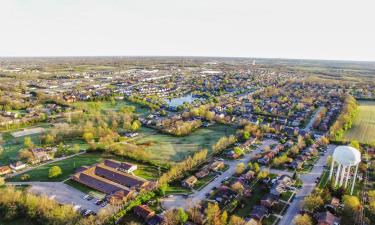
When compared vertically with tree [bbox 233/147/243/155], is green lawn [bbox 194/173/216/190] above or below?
below

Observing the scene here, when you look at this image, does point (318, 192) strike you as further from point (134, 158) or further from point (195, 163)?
point (134, 158)

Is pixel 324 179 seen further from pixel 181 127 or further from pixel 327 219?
pixel 181 127

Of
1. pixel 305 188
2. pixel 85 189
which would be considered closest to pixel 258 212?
pixel 305 188

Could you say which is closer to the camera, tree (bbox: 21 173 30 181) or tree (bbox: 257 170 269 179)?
tree (bbox: 21 173 30 181)

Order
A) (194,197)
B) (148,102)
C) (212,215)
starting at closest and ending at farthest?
(212,215) → (194,197) → (148,102)

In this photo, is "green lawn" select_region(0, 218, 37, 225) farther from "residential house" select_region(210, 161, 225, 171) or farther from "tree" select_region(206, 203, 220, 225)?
"residential house" select_region(210, 161, 225, 171)

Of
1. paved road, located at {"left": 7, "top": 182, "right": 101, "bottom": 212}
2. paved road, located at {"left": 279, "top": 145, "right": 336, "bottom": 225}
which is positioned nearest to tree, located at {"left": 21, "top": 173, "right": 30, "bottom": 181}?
paved road, located at {"left": 7, "top": 182, "right": 101, "bottom": 212}

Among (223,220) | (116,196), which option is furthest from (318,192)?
(116,196)
